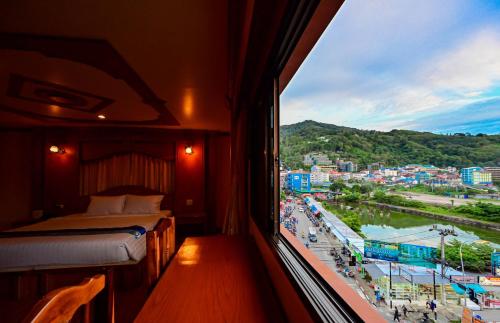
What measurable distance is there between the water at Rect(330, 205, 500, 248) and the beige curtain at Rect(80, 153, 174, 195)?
4.50 metres

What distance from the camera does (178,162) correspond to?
4461 mm

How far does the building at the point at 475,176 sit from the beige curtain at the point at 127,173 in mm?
4701

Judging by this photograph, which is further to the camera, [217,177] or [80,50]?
[217,177]

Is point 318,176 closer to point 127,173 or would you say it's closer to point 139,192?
point 139,192

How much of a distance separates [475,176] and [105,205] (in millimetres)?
4832

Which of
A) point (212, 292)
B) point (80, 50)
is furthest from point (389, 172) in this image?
point (80, 50)

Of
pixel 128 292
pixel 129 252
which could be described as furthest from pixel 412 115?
pixel 128 292

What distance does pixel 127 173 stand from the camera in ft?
14.5

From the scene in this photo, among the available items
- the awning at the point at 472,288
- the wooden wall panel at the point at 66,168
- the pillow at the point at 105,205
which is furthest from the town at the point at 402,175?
the pillow at the point at 105,205

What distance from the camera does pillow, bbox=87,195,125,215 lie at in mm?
3904

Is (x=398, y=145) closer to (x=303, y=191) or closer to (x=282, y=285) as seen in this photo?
(x=303, y=191)

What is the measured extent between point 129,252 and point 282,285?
2333mm

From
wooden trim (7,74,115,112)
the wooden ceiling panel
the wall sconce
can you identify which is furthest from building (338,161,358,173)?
the wall sconce

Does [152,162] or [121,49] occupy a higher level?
[121,49]
